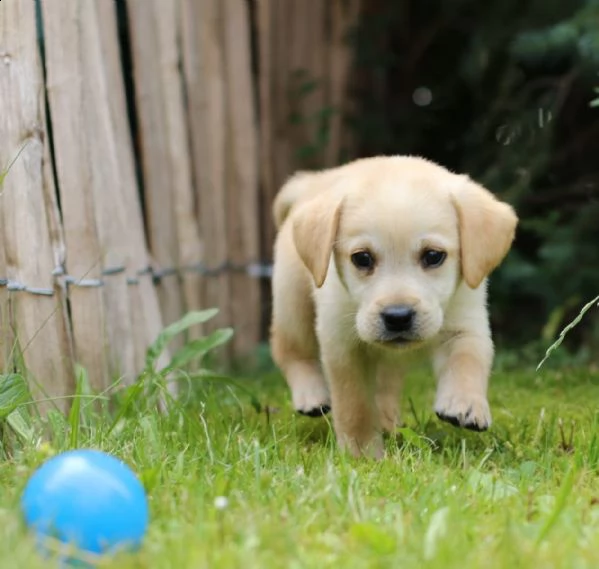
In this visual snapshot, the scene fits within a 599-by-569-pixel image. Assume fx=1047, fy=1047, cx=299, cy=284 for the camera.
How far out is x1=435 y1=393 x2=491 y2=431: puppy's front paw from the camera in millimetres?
2877

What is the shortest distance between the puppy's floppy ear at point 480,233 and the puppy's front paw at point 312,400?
70 cm

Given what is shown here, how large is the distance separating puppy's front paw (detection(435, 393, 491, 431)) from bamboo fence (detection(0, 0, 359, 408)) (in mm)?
932

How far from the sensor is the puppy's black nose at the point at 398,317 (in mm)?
2969

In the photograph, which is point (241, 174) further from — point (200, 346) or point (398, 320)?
point (398, 320)

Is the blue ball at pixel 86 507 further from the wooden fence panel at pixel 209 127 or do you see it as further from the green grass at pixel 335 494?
the wooden fence panel at pixel 209 127

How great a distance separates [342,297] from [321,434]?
50cm

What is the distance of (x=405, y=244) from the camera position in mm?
3092

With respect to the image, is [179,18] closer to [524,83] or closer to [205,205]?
[205,205]

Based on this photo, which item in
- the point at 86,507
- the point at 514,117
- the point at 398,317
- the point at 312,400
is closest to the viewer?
the point at 86,507

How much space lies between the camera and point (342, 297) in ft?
10.8

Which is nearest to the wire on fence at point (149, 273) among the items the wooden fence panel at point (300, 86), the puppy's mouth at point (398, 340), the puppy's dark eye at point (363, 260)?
the wooden fence panel at point (300, 86)

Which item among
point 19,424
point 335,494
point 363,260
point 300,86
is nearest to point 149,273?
point 363,260

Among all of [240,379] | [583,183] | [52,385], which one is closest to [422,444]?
[52,385]

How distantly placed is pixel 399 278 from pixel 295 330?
746mm
